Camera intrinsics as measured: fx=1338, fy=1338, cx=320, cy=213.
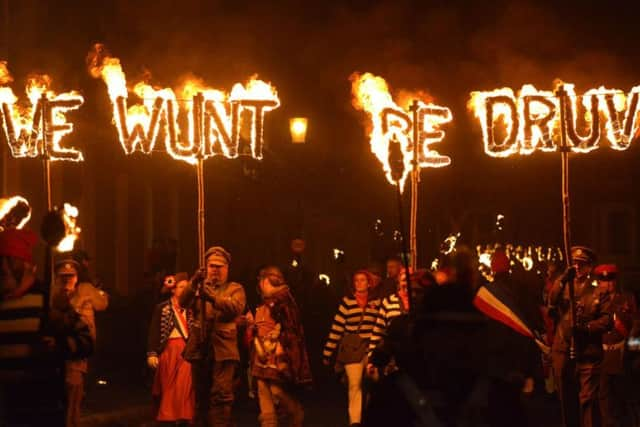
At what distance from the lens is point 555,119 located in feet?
48.3

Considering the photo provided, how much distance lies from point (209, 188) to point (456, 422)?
24.3 metres

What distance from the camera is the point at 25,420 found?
802 centimetres

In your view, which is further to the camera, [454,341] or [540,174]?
[540,174]

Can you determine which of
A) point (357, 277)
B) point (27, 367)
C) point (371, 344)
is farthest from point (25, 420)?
point (357, 277)

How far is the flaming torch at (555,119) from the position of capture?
1452cm

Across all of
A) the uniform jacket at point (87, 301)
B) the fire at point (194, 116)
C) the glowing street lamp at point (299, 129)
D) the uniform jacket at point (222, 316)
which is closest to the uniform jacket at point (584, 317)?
the uniform jacket at point (222, 316)

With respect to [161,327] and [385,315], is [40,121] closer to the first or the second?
[161,327]

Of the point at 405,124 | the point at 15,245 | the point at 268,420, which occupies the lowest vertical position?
the point at 268,420

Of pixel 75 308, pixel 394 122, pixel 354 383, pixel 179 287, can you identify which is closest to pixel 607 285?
pixel 354 383

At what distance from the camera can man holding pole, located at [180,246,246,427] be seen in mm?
13719

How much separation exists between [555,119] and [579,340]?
8.55ft

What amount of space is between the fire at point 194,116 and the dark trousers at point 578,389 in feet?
13.3

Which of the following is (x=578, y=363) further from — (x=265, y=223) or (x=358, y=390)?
(x=265, y=223)

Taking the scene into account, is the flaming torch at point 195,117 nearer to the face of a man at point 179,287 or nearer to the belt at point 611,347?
the face of a man at point 179,287
